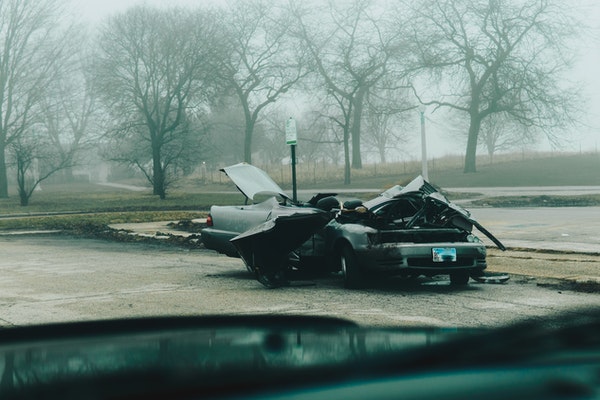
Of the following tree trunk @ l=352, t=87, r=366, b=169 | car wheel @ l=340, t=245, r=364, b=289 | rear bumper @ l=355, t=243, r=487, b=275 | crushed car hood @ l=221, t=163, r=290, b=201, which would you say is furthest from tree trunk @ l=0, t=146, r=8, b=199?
rear bumper @ l=355, t=243, r=487, b=275

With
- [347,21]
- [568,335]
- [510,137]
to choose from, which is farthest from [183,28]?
[510,137]

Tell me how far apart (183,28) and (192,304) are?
134 ft

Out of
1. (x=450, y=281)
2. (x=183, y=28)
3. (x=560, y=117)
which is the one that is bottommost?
(x=450, y=281)

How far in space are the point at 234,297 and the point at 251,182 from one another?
2.13m

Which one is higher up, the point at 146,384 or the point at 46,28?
the point at 46,28

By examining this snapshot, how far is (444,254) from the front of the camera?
9.19 meters

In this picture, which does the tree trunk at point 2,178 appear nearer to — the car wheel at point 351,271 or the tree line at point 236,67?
the tree line at point 236,67

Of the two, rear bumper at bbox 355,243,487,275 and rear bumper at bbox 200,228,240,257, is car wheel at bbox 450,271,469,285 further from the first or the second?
rear bumper at bbox 200,228,240,257

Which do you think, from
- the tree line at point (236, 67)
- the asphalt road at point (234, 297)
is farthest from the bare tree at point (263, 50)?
the asphalt road at point (234, 297)

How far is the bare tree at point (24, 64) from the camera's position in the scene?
166 feet

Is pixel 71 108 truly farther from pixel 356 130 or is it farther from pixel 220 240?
pixel 220 240

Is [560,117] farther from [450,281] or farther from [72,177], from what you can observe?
[72,177]

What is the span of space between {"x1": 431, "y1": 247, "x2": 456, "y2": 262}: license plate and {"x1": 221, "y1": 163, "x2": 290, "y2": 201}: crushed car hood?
2119mm

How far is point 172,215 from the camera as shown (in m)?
26.1
